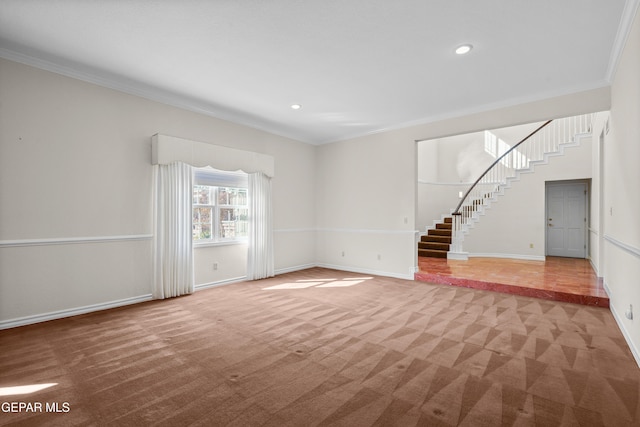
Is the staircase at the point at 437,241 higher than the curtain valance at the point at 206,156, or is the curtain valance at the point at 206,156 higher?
the curtain valance at the point at 206,156

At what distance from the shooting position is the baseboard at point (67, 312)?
328cm

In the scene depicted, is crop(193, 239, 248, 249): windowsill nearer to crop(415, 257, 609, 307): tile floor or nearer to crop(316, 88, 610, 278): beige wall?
crop(316, 88, 610, 278): beige wall

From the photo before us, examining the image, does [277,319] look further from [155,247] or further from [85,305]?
[85,305]

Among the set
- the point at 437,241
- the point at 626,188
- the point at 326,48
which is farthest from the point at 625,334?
the point at 437,241

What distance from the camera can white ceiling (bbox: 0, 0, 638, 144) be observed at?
2.58m

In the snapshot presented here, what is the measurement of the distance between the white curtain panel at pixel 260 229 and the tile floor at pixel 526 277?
2.90 meters

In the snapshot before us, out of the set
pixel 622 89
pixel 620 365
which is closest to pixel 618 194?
pixel 622 89

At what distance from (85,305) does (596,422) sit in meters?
5.04

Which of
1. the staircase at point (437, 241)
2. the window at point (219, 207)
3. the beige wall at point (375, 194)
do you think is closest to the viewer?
the window at point (219, 207)

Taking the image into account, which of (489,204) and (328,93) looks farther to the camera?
(489,204)

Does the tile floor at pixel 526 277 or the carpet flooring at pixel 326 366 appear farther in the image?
the tile floor at pixel 526 277

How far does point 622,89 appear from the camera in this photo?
126 inches

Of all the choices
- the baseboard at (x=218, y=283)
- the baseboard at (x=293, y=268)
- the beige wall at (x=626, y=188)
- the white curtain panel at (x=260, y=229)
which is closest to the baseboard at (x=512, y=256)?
the beige wall at (x=626, y=188)

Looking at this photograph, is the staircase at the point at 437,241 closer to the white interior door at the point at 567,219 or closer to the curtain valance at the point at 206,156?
the white interior door at the point at 567,219
